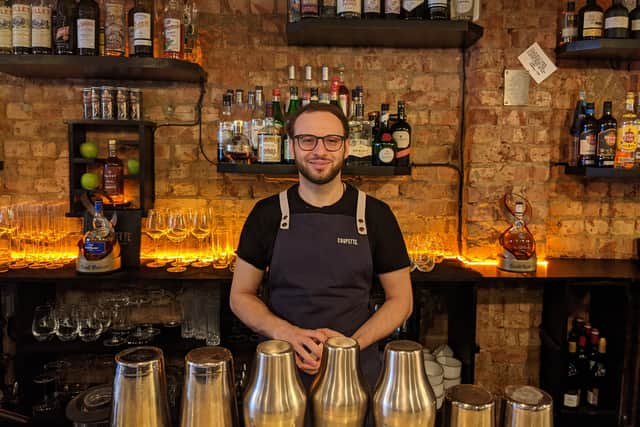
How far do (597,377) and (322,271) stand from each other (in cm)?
160

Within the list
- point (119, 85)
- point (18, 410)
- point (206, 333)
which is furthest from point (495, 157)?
point (18, 410)

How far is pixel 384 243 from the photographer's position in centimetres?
184

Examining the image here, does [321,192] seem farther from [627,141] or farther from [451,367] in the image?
[627,141]

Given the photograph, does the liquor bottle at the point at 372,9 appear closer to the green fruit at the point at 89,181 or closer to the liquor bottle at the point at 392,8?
the liquor bottle at the point at 392,8

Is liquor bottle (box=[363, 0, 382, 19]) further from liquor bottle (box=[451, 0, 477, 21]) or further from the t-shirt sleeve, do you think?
the t-shirt sleeve

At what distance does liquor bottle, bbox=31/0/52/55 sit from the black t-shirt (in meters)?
1.40

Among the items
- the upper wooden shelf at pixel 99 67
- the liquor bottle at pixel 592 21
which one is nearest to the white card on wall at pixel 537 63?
the liquor bottle at pixel 592 21

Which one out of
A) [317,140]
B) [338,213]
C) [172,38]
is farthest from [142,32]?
[338,213]

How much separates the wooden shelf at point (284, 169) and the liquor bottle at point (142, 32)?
0.63 meters

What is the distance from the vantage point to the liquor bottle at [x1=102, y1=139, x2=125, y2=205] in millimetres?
2553

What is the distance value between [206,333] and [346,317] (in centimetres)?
92

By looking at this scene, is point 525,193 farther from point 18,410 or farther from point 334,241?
point 18,410

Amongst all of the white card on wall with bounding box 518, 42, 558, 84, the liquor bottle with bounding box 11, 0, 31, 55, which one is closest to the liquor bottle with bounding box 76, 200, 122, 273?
the liquor bottle with bounding box 11, 0, 31, 55

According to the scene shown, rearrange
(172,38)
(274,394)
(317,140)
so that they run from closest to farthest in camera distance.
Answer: (274,394) → (317,140) → (172,38)
